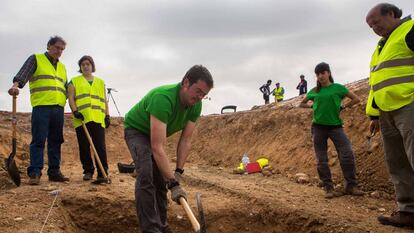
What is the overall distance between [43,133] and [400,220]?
14.7ft

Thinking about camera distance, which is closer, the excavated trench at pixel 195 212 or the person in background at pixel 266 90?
the excavated trench at pixel 195 212

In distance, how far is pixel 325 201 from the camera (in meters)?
5.05

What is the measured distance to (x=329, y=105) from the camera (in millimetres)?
5207

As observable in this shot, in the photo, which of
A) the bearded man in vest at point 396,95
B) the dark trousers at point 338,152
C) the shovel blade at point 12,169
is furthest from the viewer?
the dark trousers at point 338,152

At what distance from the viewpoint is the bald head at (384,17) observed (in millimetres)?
3699

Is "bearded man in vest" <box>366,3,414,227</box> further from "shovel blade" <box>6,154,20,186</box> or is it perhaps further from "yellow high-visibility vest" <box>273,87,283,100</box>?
"yellow high-visibility vest" <box>273,87,283,100</box>

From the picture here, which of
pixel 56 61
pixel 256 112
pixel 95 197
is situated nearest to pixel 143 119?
pixel 95 197

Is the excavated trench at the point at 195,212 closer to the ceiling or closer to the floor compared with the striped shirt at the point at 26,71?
closer to the floor

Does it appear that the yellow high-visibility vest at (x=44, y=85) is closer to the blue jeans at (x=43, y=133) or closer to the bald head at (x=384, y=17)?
the blue jeans at (x=43, y=133)

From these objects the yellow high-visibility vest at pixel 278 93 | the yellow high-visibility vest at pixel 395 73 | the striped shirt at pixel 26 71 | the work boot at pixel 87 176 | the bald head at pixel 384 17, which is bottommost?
the work boot at pixel 87 176

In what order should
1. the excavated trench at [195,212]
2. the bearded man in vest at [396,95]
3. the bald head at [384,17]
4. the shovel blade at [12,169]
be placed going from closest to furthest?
the bearded man in vest at [396,95], the bald head at [384,17], the excavated trench at [195,212], the shovel blade at [12,169]

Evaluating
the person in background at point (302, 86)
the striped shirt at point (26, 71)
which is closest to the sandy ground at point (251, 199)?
the striped shirt at point (26, 71)

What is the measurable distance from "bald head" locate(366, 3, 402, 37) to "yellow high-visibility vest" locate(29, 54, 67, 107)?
412 centimetres

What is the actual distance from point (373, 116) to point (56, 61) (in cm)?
434
